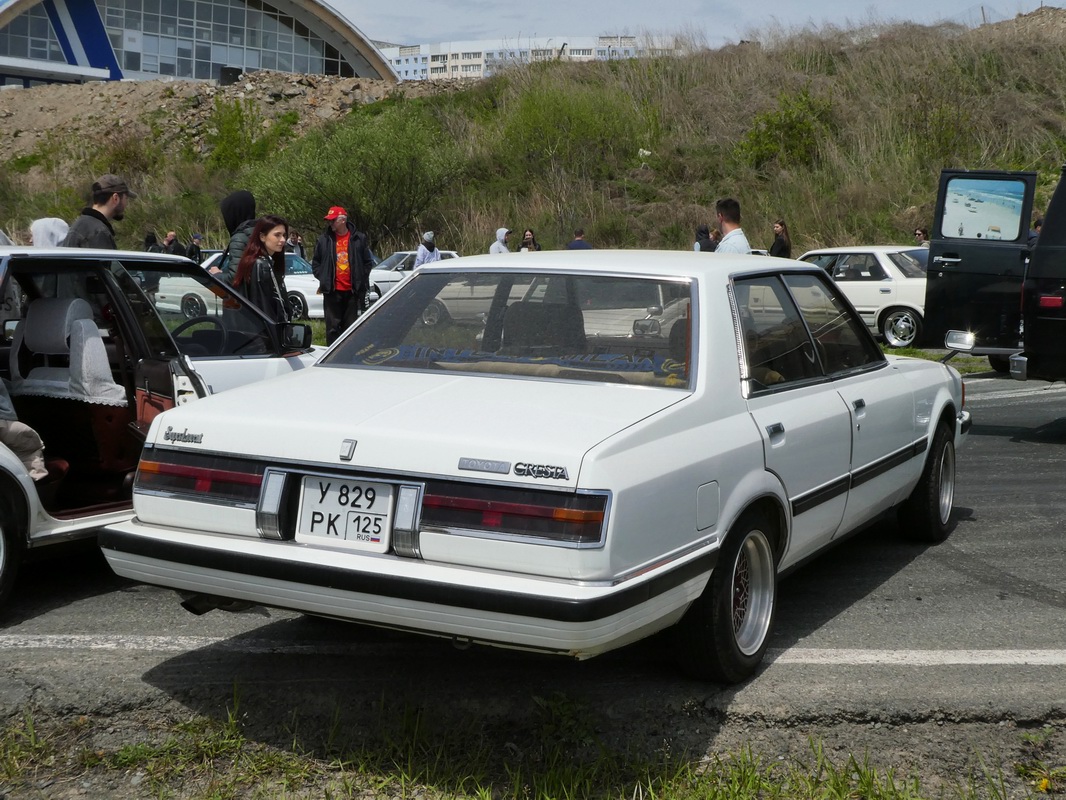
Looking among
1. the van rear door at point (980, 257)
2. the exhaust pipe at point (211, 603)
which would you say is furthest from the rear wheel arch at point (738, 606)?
the van rear door at point (980, 257)

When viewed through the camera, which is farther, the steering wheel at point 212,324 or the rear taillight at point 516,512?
the steering wheel at point 212,324

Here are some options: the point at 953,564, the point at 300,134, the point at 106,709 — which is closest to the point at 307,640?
the point at 106,709

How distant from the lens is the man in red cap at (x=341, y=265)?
12281 millimetres

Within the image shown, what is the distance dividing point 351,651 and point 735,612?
141 centimetres

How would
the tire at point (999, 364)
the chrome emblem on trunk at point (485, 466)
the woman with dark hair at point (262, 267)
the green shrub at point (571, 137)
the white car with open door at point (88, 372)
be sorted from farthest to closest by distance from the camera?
the green shrub at point (571, 137) → the tire at point (999, 364) → the woman with dark hair at point (262, 267) → the white car with open door at point (88, 372) → the chrome emblem on trunk at point (485, 466)

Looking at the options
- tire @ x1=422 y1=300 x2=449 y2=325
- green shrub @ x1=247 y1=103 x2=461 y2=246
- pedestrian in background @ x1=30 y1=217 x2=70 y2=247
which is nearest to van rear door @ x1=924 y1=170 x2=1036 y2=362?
tire @ x1=422 y1=300 x2=449 y2=325

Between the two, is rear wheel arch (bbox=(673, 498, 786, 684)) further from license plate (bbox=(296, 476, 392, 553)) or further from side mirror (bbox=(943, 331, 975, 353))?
side mirror (bbox=(943, 331, 975, 353))

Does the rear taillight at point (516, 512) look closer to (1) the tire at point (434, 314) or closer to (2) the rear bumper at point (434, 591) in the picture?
(2) the rear bumper at point (434, 591)

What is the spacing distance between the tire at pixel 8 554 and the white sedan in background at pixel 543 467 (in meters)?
0.97

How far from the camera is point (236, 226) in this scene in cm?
912

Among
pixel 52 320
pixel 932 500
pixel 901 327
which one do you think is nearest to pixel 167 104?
pixel 901 327

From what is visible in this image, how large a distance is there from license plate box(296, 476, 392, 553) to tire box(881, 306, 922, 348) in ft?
48.7

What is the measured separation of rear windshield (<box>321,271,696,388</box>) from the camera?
3.99m

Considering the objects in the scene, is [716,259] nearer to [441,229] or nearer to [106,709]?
[106,709]
